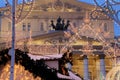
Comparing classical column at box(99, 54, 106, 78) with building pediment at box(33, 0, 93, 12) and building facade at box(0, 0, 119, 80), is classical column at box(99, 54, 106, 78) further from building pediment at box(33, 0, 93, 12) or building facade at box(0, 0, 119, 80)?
building pediment at box(33, 0, 93, 12)

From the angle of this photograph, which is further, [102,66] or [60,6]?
[60,6]

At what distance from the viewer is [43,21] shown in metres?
45.4

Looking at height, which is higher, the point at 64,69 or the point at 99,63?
the point at 64,69

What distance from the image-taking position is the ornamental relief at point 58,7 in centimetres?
4462

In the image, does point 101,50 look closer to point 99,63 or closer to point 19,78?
point 99,63

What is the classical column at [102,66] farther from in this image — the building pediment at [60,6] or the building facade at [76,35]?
the building pediment at [60,6]

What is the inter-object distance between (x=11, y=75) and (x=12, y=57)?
35 cm

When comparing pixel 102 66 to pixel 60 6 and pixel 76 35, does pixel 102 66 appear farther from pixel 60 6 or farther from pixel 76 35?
pixel 60 6

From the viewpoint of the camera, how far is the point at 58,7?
44.9 metres

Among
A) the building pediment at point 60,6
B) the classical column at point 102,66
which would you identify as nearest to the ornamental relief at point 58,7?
the building pediment at point 60,6

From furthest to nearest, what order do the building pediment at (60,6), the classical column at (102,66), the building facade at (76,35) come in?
the building pediment at (60,6), the classical column at (102,66), the building facade at (76,35)

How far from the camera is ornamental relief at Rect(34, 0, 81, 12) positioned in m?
44.6

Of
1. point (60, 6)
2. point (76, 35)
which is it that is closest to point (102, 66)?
point (76, 35)

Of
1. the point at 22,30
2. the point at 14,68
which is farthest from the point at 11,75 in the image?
the point at 22,30
